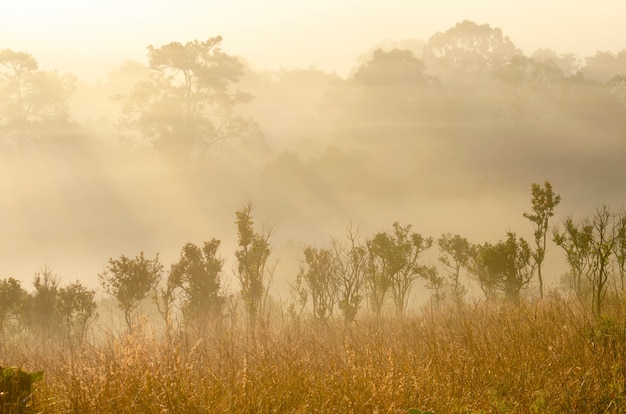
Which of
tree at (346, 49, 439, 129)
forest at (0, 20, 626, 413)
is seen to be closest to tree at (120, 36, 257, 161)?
forest at (0, 20, 626, 413)

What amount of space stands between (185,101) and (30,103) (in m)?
14.1

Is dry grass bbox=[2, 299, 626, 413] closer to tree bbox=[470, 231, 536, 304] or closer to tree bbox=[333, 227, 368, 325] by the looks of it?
tree bbox=[470, 231, 536, 304]

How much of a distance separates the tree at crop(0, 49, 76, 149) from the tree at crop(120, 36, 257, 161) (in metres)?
9.06

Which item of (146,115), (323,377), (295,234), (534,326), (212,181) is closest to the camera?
(323,377)

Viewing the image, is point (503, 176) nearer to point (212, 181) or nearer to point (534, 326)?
point (212, 181)

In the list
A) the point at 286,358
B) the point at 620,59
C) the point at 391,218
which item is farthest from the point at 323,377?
the point at 620,59

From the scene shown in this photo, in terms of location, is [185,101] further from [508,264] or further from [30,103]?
[508,264]

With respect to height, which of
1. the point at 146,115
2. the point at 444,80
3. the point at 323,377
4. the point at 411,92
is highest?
the point at 444,80

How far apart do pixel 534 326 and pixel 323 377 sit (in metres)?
4.13

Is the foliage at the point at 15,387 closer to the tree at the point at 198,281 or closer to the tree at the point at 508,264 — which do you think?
the tree at the point at 198,281

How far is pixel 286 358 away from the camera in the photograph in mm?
8961

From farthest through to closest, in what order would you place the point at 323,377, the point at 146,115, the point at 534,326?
the point at 146,115 → the point at 534,326 → the point at 323,377

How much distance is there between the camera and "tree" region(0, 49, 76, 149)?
167 feet

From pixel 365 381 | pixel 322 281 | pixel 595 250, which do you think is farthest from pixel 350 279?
pixel 365 381
